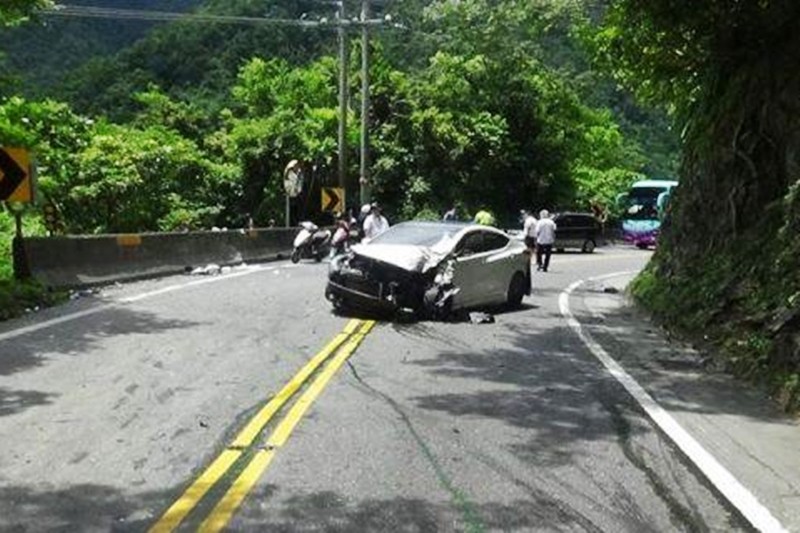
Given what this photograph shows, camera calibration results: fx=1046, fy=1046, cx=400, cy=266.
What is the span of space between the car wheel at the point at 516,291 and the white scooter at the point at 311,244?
11.1 m

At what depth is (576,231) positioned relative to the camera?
145 ft


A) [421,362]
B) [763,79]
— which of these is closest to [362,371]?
[421,362]

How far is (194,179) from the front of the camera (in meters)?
45.6

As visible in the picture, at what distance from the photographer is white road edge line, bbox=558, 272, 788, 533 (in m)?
6.07

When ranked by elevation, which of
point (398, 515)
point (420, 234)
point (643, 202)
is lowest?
point (643, 202)

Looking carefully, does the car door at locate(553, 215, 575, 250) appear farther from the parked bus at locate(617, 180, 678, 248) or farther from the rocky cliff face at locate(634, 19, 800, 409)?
the rocky cliff face at locate(634, 19, 800, 409)

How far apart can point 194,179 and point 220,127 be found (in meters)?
10.9

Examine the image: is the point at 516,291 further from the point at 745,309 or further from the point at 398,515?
the point at 398,515

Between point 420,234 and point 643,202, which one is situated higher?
point 420,234

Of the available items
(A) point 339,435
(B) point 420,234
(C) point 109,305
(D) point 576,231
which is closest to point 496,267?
(B) point 420,234

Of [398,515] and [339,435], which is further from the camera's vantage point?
[339,435]

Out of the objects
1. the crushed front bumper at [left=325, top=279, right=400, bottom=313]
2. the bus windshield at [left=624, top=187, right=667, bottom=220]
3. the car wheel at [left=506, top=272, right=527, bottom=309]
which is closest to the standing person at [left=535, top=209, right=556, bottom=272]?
the car wheel at [left=506, top=272, right=527, bottom=309]

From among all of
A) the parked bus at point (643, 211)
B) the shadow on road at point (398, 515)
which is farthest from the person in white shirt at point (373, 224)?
the parked bus at point (643, 211)

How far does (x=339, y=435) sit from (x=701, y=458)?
2657 mm
